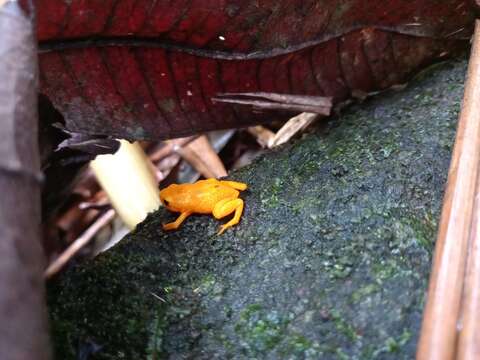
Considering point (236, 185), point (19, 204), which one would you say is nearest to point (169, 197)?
point (236, 185)

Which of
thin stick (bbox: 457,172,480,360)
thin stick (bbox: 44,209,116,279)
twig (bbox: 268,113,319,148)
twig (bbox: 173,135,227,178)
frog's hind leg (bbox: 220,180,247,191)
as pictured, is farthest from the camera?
twig (bbox: 173,135,227,178)

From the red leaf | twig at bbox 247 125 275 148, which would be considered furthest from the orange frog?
twig at bbox 247 125 275 148

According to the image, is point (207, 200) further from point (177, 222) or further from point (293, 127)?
point (293, 127)

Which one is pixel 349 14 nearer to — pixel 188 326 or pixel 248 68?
pixel 248 68

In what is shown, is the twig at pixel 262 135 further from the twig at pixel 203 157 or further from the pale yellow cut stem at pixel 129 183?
the pale yellow cut stem at pixel 129 183

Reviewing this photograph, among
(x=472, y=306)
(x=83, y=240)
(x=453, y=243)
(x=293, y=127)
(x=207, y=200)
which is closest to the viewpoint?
(x=472, y=306)

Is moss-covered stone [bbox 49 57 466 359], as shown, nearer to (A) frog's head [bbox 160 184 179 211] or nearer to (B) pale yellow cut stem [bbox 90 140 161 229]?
(A) frog's head [bbox 160 184 179 211]
